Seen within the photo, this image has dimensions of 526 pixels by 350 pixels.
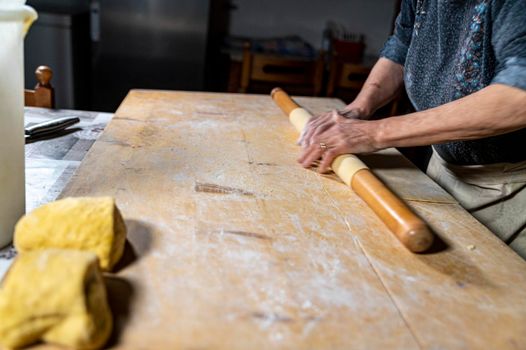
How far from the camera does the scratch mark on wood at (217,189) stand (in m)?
0.99

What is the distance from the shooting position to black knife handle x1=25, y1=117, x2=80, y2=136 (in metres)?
1.33

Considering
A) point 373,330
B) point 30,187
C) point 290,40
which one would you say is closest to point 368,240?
point 373,330

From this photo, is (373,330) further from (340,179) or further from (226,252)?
(340,179)

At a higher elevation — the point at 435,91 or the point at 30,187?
the point at 435,91

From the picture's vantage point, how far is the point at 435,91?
127 cm

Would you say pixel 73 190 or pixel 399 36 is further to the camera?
pixel 399 36

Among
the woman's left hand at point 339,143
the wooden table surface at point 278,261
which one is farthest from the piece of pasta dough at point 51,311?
the woman's left hand at point 339,143

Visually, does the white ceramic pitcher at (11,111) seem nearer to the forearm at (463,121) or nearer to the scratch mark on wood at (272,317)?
the scratch mark on wood at (272,317)

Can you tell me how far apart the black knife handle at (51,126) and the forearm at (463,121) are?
34.9 inches

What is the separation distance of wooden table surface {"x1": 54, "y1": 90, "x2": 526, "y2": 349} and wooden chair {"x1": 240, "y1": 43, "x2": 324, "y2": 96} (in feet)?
5.38

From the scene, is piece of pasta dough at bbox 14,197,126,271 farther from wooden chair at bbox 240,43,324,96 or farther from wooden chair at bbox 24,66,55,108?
wooden chair at bbox 240,43,324,96

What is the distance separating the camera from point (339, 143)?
3.79 feet

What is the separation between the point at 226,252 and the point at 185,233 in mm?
86

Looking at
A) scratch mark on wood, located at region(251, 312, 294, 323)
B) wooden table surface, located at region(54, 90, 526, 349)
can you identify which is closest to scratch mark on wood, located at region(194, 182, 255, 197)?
wooden table surface, located at region(54, 90, 526, 349)
